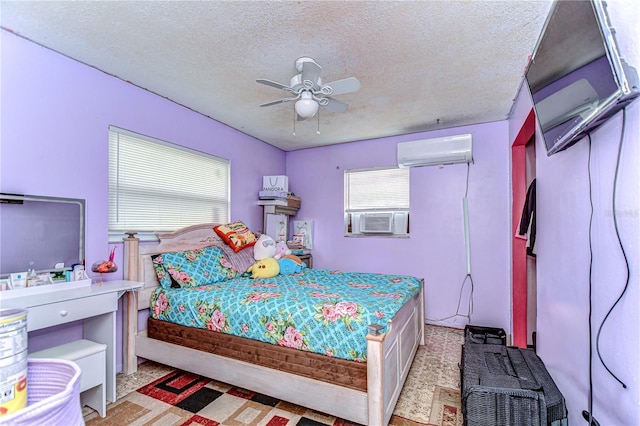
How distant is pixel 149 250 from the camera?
9.23 feet

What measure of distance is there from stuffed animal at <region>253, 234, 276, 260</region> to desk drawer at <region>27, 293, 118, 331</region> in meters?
1.59

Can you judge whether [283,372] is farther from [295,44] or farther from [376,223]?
[376,223]

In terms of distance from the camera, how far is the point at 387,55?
2270mm

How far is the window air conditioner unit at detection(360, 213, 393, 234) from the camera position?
165 inches

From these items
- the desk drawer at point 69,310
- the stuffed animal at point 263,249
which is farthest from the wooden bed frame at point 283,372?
the stuffed animal at point 263,249

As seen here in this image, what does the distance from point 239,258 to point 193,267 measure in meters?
0.64

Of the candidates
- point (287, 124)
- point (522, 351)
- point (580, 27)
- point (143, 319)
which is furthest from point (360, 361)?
point (287, 124)

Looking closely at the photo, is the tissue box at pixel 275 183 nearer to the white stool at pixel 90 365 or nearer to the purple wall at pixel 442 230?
the purple wall at pixel 442 230

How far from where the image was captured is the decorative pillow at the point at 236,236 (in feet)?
11.5

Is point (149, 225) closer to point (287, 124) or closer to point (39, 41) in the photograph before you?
point (39, 41)

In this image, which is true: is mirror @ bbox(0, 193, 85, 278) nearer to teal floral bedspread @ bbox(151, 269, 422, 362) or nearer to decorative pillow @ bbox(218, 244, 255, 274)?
→ teal floral bedspread @ bbox(151, 269, 422, 362)

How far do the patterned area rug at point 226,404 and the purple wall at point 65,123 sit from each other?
2.32 ft

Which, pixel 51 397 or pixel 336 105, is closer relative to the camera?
pixel 51 397

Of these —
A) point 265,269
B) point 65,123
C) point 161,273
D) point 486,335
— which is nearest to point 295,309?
point 265,269
